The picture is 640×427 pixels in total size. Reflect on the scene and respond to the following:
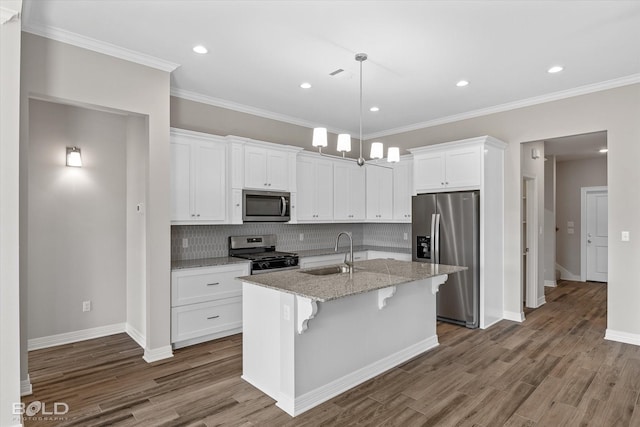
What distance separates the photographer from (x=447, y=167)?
494cm

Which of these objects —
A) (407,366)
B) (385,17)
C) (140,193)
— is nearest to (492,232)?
(407,366)

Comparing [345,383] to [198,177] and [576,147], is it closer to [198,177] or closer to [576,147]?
[198,177]

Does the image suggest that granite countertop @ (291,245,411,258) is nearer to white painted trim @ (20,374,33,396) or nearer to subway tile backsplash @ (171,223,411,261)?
subway tile backsplash @ (171,223,411,261)

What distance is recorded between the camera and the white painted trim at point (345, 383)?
264 centimetres

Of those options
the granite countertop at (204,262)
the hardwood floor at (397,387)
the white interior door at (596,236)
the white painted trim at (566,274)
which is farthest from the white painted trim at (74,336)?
the white interior door at (596,236)

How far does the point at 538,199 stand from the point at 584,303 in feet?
6.12

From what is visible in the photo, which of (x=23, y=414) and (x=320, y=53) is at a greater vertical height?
(x=320, y=53)

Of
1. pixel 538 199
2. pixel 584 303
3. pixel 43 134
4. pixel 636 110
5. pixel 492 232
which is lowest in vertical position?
pixel 584 303

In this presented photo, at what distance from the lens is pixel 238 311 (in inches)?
171

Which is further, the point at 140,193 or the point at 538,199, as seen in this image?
the point at 538,199

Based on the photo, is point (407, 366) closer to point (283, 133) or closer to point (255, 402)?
point (255, 402)

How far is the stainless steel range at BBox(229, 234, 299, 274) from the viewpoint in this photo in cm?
445

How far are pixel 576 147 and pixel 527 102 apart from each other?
2430 millimetres

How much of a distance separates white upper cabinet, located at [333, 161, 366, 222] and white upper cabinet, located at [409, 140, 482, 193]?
1.17 m
